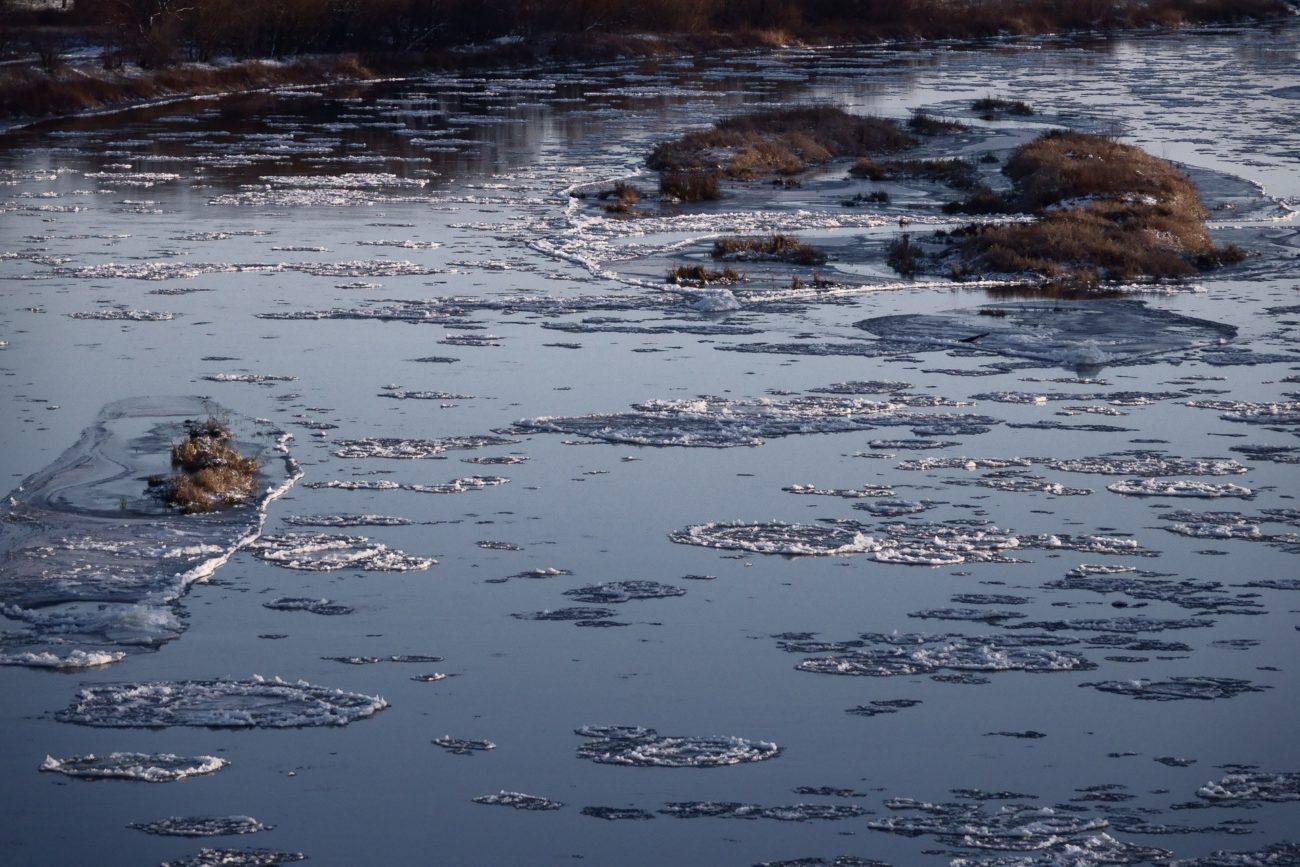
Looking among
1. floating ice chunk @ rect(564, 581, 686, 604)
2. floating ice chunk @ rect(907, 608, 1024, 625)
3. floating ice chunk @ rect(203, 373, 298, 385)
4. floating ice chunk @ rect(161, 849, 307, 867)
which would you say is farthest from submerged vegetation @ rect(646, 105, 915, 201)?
floating ice chunk @ rect(161, 849, 307, 867)

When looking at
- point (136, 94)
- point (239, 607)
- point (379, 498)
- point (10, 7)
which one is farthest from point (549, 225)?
point (10, 7)

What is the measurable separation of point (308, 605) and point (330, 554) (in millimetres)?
905

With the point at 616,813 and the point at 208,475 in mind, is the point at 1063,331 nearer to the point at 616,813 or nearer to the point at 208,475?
the point at 208,475

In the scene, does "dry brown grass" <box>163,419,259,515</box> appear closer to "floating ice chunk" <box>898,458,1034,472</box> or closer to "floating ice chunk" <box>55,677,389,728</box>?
"floating ice chunk" <box>55,677,389,728</box>

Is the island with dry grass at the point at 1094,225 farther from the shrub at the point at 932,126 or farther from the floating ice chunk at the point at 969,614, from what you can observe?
the floating ice chunk at the point at 969,614

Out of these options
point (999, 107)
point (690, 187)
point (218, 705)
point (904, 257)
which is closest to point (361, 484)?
point (218, 705)

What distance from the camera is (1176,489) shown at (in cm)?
1240

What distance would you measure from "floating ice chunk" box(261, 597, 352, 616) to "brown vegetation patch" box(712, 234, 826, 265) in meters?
13.5

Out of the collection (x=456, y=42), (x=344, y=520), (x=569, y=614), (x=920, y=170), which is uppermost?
(x=456, y=42)

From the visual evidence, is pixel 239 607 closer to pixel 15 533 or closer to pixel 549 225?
pixel 15 533

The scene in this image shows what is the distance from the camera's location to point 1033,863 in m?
7.05

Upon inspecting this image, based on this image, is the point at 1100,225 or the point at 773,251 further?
the point at 1100,225

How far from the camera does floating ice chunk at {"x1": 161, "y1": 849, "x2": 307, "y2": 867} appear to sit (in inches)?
277

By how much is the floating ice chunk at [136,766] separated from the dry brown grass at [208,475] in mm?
3728
